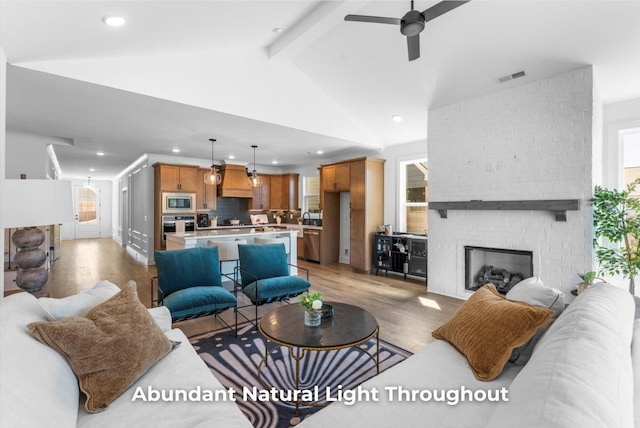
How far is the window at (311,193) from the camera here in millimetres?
8484

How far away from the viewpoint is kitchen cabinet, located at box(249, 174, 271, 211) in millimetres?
8633

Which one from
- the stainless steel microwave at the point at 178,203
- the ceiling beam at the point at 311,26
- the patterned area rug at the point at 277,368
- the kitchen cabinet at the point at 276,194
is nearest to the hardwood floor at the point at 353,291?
the patterned area rug at the point at 277,368

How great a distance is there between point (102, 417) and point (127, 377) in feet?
0.59

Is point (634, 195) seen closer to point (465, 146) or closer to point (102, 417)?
point (465, 146)

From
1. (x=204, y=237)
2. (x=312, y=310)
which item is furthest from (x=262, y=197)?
(x=312, y=310)

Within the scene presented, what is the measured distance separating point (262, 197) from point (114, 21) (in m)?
6.52

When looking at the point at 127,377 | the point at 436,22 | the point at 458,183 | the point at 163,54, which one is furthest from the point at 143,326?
the point at 458,183

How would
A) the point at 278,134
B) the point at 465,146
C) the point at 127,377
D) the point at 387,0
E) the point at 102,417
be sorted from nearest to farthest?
the point at 102,417, the point at 127,377, the point at 387,0, the point at 465,146, the point at 278,134

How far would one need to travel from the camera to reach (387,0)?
313 centimetres

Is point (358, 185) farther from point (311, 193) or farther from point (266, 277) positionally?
point (266, 277)

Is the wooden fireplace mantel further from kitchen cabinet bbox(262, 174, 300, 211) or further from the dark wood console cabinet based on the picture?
kitchen cabinet bbox(262, 174, 300, 211)

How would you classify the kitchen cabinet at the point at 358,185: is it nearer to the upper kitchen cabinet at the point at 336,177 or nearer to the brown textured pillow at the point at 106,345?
the upper kitchen cabinet at the point at 336,177

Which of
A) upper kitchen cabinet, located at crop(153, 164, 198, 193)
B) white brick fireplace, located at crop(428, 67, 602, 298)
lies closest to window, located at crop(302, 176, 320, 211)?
upper kitchen cabinet, located at crop(153, 164, 198, 193)

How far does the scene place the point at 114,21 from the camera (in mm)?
2365
